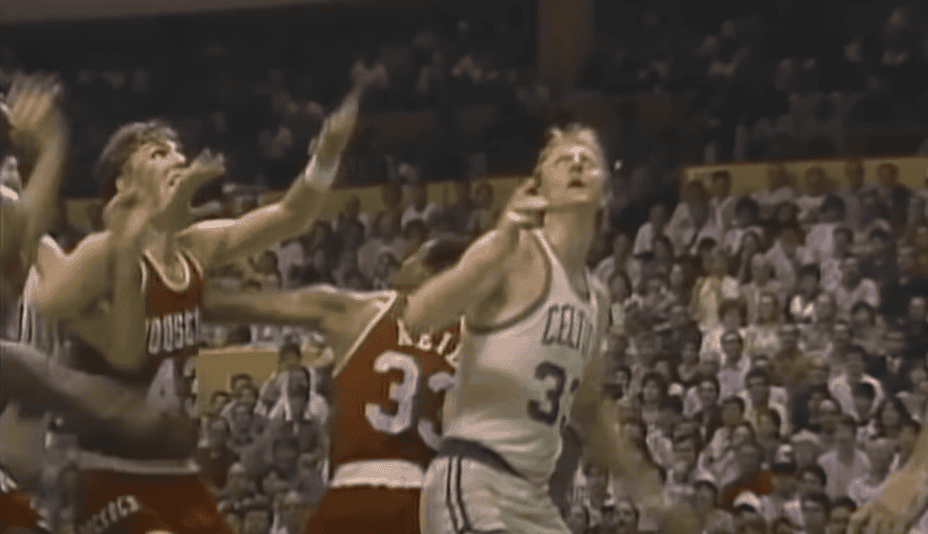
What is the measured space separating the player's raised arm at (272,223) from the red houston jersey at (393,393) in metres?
0.73

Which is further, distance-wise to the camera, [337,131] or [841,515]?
[337,131]

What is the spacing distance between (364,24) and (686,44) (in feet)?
4.46

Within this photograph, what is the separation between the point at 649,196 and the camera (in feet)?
15.5

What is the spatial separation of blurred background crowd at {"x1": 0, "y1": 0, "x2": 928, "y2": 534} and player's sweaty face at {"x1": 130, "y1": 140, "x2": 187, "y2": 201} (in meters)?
0.30

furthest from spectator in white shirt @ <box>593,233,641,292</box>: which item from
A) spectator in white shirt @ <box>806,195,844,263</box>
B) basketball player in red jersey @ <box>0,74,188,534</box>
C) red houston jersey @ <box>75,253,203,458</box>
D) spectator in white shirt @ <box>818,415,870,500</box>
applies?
basketball player in red jersey @ <box>0,74,188,534</box>

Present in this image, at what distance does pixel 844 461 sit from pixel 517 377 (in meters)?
1.55

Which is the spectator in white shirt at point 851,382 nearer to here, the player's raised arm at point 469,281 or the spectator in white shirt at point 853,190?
the spectator in white shirt at point 853,190

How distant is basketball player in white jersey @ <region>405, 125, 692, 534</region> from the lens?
3551mm

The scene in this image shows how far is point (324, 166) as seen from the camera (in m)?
4.50

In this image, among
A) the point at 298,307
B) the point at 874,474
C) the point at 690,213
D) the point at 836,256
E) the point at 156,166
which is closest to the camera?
the point at 156,166

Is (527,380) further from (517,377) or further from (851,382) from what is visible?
(851,382)

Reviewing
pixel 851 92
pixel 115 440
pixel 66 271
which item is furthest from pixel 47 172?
pixel 851 92

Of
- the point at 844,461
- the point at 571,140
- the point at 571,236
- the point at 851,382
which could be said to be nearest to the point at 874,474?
the point at 844,461

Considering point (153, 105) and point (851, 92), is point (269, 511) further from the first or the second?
→ point (851, 92)
